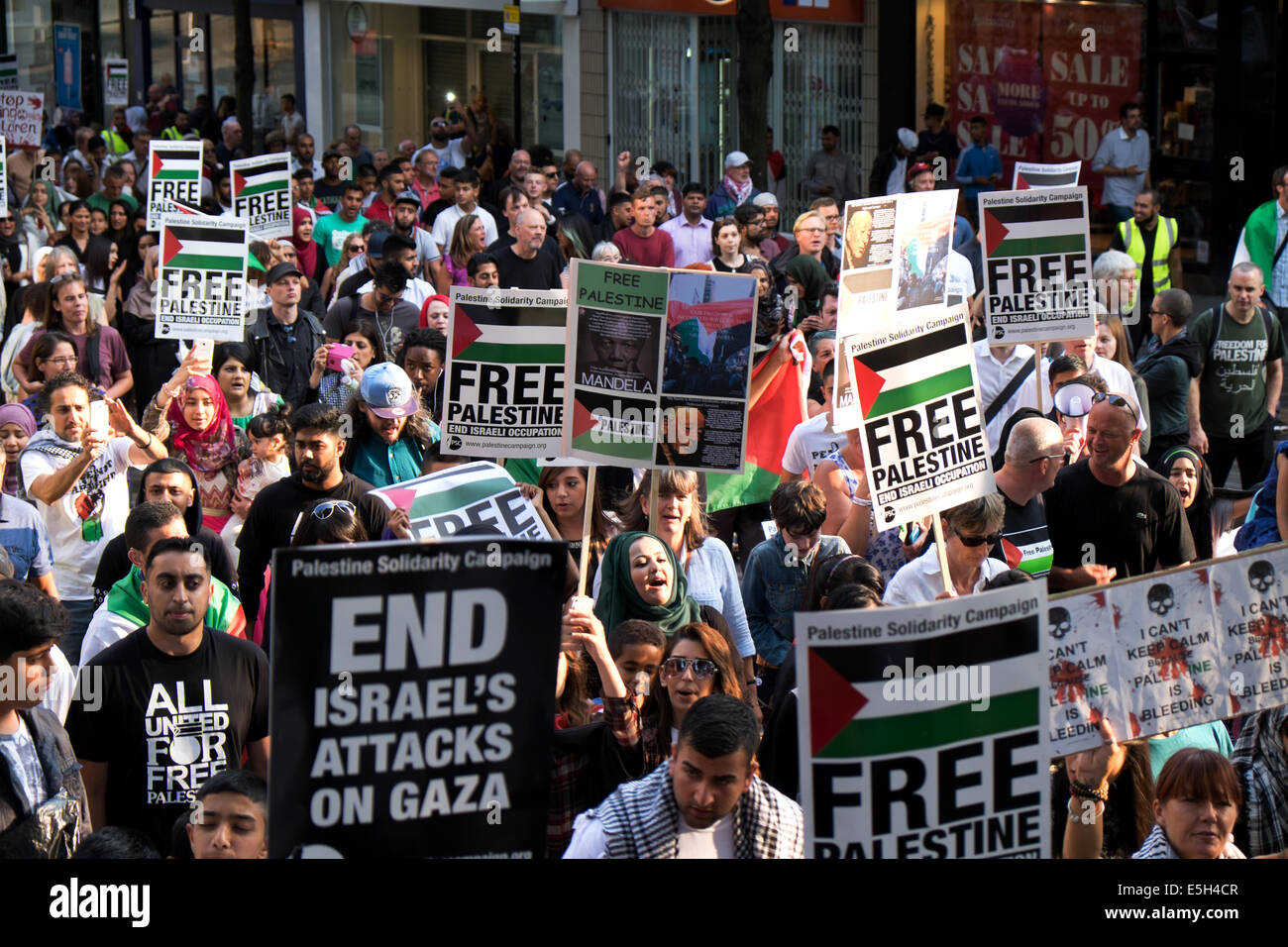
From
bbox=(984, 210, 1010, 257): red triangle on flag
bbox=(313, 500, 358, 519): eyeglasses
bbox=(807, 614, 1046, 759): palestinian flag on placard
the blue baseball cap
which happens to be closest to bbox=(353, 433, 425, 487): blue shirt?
the blue baseball cap

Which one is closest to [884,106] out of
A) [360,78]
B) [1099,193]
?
[1099,193]

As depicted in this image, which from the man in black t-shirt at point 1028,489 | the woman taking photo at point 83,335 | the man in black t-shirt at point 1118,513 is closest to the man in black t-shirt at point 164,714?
the man in black t-shirt at point 1028,489

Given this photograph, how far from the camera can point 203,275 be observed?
34.5 ft

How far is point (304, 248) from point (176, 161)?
4.49 ft

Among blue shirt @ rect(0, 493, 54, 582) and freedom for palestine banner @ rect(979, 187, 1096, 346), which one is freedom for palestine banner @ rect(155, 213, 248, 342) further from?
freedom for palestine banner @ rect(979, 187, 1096, 346)

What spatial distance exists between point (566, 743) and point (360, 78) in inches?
1148

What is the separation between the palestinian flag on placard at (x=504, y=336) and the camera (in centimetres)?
766

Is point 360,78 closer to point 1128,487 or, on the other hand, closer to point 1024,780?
point 1128,487

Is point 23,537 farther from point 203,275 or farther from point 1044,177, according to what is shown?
point 1044,177

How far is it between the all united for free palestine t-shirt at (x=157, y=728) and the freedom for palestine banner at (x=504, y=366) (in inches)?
91.3

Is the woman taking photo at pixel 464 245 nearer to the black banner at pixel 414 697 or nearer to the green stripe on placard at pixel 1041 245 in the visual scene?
the green stripe on placard at pixel 1041 245

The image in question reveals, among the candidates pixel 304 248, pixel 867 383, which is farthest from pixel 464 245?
pixel 867 383

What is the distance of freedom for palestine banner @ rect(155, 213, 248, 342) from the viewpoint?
409 inches

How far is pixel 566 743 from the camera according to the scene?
203 inches
